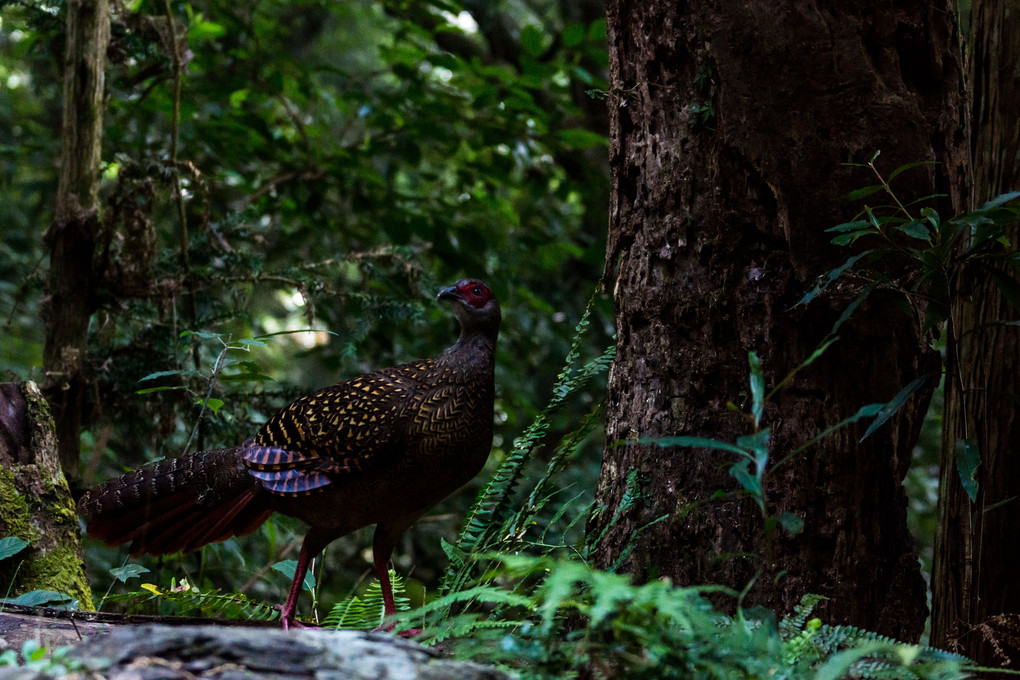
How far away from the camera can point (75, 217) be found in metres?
4.36

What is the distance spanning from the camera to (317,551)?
3932mm

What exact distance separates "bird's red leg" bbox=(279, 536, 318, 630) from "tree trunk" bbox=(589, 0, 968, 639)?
143 cm

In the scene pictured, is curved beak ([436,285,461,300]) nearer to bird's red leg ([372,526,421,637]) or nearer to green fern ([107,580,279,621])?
bird's red leg ([372,526,421,637])

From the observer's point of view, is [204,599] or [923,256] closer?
[923,256]

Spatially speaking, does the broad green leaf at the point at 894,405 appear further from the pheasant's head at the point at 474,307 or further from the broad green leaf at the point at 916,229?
the pheasant's head at the point at 474,307

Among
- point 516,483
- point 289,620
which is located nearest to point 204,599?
point 289,620

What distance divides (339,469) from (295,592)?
0.55 m

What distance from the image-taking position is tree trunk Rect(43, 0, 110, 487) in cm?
437

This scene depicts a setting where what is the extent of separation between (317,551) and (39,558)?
1.11m

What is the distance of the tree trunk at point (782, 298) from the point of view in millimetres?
2447

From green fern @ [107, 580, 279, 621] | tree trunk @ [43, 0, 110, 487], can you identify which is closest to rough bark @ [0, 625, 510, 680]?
green fern @ [107, 580, 279, 621]

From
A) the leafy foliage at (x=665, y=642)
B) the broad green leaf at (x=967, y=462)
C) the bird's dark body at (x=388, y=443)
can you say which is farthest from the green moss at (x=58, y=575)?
the broad green leaf at (x=967, y=462)

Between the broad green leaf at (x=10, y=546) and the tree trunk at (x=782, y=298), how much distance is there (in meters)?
2.13

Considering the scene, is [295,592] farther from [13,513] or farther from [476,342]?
[476,342]
